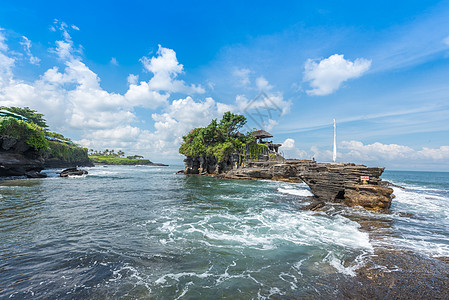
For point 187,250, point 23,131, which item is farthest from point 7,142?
point 187,250

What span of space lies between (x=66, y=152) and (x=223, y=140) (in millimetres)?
56578

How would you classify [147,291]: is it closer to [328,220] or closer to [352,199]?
[328,220]

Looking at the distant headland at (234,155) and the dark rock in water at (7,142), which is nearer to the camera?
the dark rock in water at (7,142)

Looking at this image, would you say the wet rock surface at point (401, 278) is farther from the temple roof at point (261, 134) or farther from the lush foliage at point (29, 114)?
the lush foliage at point (29, 114)

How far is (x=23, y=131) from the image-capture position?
98.4 ft

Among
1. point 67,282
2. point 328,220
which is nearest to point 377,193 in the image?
point 328,220

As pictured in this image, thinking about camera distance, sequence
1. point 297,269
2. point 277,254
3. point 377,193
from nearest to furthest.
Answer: point 297,269 < point 277,254 < point 377,193

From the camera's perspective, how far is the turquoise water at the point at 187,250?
4.72 m

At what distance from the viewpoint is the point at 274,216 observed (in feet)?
40.2

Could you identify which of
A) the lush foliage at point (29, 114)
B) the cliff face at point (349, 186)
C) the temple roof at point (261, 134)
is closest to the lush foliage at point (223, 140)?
the temple roof at point (261, 134)

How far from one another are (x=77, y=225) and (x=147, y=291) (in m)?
7.23

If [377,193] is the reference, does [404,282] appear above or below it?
below

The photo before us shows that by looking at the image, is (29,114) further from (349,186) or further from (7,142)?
(349,186)

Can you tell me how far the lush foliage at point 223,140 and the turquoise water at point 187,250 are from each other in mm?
36262
